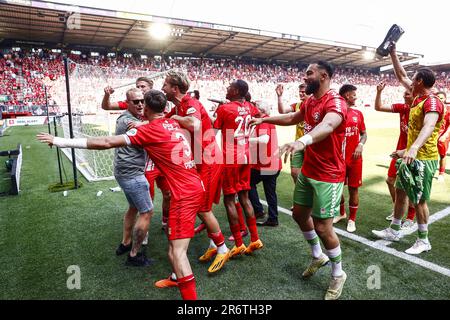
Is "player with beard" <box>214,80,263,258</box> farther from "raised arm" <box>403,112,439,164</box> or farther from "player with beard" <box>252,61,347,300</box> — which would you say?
"raised arm" <box>403,112,439,164</box>

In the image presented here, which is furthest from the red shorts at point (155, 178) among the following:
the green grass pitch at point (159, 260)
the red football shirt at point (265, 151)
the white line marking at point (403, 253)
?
the white line marking at point (403, 253)

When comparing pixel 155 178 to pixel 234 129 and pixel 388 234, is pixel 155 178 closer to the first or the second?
pixel 234 129

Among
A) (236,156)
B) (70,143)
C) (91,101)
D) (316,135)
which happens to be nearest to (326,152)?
(316,135)

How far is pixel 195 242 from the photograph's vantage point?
446 cm

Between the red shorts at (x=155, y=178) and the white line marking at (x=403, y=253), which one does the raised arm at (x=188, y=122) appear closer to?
the red shorts at (x=155, y=178)

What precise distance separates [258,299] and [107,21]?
28370mm

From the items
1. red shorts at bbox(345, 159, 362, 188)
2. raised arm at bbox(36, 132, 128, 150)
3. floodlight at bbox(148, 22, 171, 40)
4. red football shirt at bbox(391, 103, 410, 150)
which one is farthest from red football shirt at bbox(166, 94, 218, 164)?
floodlight at bbox(148, 22, 171, 40)

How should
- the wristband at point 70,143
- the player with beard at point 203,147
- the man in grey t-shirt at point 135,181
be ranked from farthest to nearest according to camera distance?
the man in grey t-shirt at point 135,181
the player with beard at point 203,147
the wristband at point 70,143

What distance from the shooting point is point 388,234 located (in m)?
4.34

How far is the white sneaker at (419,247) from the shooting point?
3879 millimetres

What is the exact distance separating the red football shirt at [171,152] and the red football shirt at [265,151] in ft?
7.28

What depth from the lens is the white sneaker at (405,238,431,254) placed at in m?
3.88

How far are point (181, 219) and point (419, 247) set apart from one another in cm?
321
